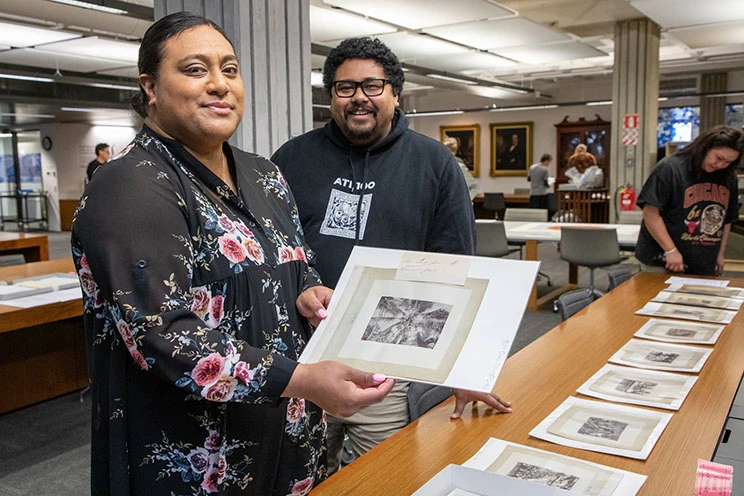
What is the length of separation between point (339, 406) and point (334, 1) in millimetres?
6134

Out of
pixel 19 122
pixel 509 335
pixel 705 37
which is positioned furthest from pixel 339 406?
pixel 19 122

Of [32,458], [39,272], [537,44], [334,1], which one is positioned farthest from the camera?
[537,44]

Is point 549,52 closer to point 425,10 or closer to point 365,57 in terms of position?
point 425,10

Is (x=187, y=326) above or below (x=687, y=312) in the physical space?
above

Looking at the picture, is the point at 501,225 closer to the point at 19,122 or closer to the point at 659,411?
the point at 659,411

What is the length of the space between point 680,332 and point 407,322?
195 cm

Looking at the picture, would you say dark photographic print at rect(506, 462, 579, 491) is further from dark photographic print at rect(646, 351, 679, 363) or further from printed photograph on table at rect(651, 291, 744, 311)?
printed photograph on table at rect(651, 291, 744, 311)

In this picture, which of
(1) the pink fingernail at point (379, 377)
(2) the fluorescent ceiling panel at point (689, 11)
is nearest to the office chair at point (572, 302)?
(1) the pink fingernail at point (379, 377)

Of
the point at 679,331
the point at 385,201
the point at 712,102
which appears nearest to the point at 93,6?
the point at 385,201

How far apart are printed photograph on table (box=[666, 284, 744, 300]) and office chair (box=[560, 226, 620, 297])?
107 inches

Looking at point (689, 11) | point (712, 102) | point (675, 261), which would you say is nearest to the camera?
point (675, 261)

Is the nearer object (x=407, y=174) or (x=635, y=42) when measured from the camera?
(x=407, y=174)

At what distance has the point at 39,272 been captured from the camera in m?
4.87

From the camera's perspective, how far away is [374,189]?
2064 millimetres
